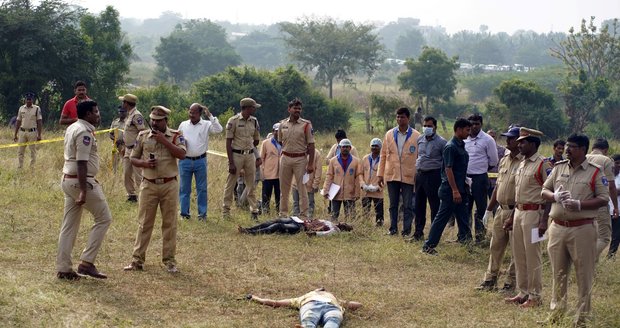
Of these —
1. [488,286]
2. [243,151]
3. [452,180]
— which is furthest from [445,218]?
[243,151]

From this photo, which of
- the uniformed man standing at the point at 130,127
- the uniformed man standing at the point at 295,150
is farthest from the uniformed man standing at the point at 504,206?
the uniformed man standing at the point at 130,127

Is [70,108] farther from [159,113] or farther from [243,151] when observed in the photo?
[159,113]

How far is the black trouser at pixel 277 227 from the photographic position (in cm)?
1146

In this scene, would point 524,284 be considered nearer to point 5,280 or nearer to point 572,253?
point 572,253

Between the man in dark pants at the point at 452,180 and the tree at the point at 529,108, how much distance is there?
28.0 metres

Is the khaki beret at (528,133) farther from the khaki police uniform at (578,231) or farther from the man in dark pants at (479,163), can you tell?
the man in dark pants at (479,163)

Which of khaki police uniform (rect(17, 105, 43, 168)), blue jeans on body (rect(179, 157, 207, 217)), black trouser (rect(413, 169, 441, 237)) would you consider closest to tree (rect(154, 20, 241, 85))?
khaki police uniform (rect(17, 105, 43, 168))

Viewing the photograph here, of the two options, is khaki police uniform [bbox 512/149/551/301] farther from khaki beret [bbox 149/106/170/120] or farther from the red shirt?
the red shirt

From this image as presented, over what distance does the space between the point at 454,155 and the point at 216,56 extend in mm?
70399

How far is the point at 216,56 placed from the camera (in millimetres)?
79188

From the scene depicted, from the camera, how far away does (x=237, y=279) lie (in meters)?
8.98

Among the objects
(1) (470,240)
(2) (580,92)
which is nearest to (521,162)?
(1) (470,240)

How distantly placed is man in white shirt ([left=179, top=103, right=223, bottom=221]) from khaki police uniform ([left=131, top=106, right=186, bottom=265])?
2.84 metres

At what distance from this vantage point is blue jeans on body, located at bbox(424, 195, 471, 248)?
1042 cm
